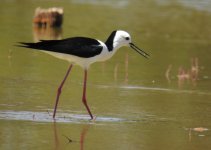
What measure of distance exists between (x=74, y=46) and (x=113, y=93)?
2.05 metres

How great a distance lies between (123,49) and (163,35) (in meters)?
3.61

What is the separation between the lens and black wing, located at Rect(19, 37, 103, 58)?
33.1 feet

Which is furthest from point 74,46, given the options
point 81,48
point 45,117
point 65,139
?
point 65,139

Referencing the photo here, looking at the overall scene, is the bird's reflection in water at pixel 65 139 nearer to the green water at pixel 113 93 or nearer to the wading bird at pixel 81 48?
the green water at pixel 113 93

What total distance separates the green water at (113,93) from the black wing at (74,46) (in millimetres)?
833

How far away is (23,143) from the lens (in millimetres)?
8461

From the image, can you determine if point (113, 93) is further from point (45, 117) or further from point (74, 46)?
point (45, 117)

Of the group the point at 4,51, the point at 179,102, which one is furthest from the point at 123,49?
the point at 179,102

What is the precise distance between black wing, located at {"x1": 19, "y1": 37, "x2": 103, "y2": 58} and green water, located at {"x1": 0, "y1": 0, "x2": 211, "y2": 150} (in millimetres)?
833

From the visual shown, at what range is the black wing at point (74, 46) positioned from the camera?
398 inches

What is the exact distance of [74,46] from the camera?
10.4 m

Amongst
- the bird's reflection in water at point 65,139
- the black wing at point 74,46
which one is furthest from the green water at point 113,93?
the black wing at point 74,46

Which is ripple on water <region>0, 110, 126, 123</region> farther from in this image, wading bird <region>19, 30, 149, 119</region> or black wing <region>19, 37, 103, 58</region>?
black wing <region>19, 37, 103, 58</region>

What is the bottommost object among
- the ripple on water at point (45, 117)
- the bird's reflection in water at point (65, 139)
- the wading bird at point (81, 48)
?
the bird's reflection in water at point (65, 139)
